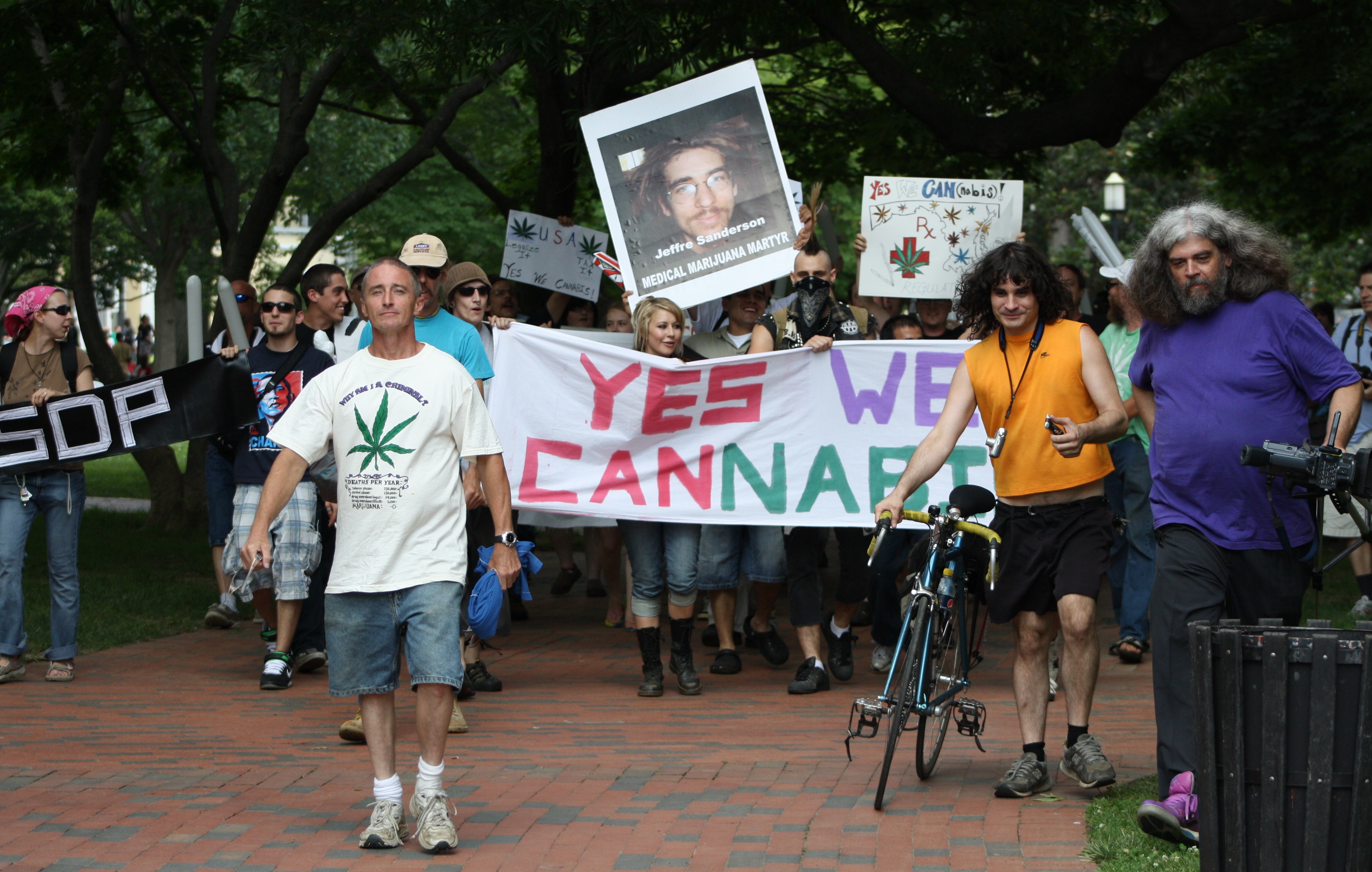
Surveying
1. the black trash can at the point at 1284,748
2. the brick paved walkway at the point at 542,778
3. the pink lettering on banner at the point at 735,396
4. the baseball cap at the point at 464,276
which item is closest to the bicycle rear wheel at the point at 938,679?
the brick paved walkway at the point at 542,778

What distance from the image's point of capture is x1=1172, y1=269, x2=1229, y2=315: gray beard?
16.4 feet

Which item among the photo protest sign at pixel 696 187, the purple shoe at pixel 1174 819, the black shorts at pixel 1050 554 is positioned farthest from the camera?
the photo protest sign at pixel 696 187

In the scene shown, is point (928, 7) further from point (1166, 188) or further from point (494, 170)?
point (1166, 188)

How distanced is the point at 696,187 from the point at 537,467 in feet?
5.73

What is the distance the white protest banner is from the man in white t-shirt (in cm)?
275

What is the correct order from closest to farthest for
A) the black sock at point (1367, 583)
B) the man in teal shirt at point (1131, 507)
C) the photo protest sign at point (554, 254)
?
the man in teal shirt at point (1131, 507)
the black sock at point (1367, 583)
the photo protest sign at point (554, 254)

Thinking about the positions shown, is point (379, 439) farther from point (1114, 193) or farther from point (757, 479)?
point (1114, 193)

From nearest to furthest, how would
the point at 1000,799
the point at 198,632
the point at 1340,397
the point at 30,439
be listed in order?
the point at 1340,397 < the point at 1000,799 < the point at 30,439 < the point at 198,632

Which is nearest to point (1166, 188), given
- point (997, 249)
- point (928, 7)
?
point (928, 7)

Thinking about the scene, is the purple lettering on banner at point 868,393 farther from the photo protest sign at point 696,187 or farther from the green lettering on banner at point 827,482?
the photo protest sign at point 696,187

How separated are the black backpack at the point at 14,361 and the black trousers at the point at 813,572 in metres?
3.86

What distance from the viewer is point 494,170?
31.6 metres

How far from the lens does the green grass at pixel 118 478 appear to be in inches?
816

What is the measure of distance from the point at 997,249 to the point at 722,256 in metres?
2.58
